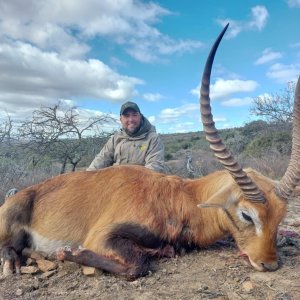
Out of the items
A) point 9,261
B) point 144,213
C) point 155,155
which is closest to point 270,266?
point 144,213

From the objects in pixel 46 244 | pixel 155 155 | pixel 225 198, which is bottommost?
pixel 46 244

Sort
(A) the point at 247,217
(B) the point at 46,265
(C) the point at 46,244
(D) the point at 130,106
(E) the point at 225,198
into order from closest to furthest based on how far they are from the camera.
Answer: (A) the point at 247,217, (E) the point at 225,198, (B) the point at 46,265, (C) the point at 46,244, (D) the point at 130,106

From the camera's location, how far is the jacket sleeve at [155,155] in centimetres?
700

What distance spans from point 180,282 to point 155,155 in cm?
347

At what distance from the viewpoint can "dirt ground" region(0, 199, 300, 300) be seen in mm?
3646

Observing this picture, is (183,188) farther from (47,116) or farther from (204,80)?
(47,116)

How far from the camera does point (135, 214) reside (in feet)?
14.8

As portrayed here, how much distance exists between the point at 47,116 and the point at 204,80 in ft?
31.8

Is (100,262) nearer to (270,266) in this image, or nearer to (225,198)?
(225,198)

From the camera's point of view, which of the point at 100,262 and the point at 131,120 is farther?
the point at 131,120

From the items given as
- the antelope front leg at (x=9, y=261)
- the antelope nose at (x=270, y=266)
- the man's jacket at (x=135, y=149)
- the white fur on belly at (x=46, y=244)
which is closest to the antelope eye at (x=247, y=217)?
the antelope nose at (x=270, y=266)

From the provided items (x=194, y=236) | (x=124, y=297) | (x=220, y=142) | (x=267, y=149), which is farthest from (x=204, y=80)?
(x=267, y=149)

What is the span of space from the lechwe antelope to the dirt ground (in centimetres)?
15

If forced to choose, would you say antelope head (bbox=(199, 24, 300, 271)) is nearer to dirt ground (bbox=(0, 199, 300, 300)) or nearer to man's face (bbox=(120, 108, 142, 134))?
dirt ground (bbox=(0, 199, 300, 300))
